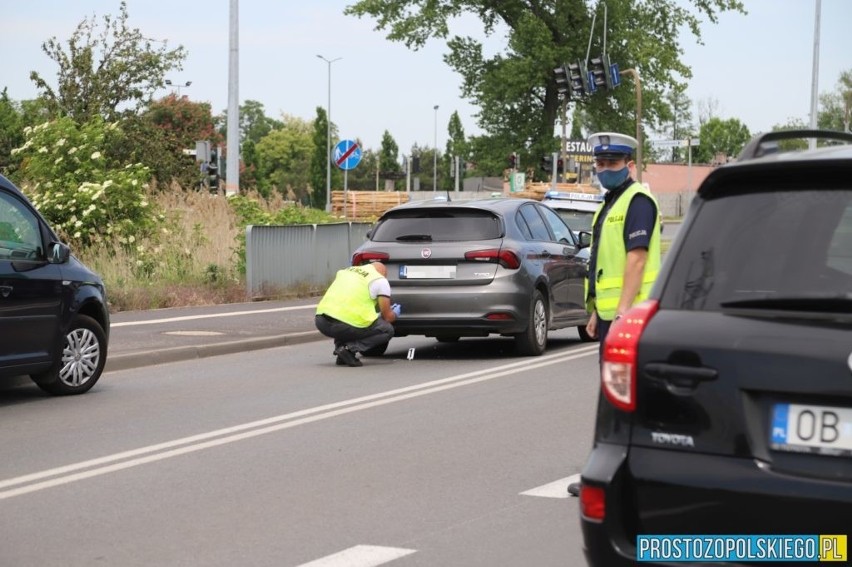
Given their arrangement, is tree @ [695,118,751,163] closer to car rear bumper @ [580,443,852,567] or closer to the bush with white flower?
the bush with white flower

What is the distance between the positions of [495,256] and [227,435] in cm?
538

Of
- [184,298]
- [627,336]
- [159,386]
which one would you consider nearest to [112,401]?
[159,386]

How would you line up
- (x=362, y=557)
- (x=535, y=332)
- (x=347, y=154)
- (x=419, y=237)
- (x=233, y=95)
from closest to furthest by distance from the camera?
1. (x=362, y=557)
2. (x=419, y=237)
3. (x=535, y=332)
4. (x=233, y=95)
5. (x=347, y=154)

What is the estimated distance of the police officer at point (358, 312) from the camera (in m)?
14.3

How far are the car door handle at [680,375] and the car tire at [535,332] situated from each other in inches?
416

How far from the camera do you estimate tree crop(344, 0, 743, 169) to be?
58281 mm

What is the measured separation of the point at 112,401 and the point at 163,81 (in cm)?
2753

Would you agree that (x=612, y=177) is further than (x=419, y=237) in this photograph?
No

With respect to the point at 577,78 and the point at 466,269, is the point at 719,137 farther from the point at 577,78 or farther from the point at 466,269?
the point at 466,269

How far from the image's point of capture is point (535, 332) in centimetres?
1516

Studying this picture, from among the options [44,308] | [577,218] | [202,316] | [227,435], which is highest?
[577,218]

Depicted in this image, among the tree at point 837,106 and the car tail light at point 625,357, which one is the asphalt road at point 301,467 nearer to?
the car tail light at point 625,357

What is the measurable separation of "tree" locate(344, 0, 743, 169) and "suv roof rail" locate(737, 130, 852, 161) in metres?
53.1

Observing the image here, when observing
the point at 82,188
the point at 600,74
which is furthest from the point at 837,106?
the point at 82,188
